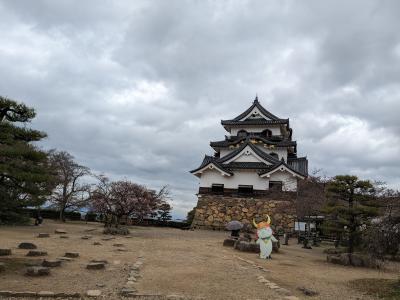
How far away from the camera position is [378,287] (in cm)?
937

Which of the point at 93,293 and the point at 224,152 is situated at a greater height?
the point at 224,152

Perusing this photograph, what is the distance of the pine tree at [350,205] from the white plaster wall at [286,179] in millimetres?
13541

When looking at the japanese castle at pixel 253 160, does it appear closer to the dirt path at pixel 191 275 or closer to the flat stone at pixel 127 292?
the dirt path at pixel 191 275

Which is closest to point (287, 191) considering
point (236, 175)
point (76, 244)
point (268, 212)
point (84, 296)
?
point (268, 212)

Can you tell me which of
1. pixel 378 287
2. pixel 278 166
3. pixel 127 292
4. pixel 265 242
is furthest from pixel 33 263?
pixel 278 166

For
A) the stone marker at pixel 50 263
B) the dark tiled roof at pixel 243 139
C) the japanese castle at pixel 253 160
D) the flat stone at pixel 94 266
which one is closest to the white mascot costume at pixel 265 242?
the flat stone at pixel 94 266

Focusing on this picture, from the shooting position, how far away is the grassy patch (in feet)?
27.5

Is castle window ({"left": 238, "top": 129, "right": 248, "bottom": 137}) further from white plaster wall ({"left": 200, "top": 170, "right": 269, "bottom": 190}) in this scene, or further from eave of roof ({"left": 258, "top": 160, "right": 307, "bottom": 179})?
eave of roof ({"left": 258, "top": 160, "right": 307, "bottom": 179})

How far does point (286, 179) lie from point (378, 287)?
21.0 m

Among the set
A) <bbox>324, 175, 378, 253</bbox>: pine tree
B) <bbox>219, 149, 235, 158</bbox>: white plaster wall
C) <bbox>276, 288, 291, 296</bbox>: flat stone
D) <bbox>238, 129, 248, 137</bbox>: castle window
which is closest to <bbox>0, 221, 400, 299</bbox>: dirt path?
<bbox>276, 288, 291, 296</bbox>: flat stone

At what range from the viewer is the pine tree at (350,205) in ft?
48.7

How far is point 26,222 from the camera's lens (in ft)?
78.0

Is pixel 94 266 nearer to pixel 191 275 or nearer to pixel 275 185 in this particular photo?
pixel 191 275

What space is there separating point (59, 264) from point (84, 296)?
3.17m
